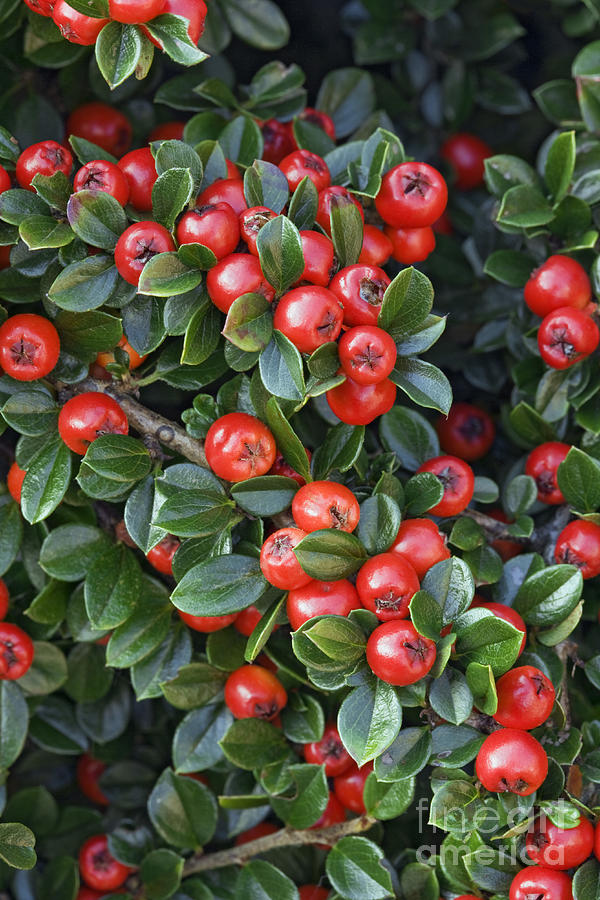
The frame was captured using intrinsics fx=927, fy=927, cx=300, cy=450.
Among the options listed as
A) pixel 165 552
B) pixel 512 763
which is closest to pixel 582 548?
pixel 512 763

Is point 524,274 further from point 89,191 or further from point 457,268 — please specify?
point 89,191

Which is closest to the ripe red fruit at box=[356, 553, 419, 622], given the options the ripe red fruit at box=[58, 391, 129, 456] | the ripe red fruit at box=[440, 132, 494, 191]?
Result: the ripe red fruit at box=[58, 391, 129, 456]

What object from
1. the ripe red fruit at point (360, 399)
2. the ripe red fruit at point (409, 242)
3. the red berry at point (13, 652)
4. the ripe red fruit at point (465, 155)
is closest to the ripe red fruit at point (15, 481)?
the red berry at point (13, 652)

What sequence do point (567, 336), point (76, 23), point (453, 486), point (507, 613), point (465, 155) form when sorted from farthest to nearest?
point (465, 155)
point (567, 336)
point (453, 486)
point (507, 613)
point (76, 23)

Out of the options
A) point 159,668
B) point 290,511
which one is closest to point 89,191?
point 290,511

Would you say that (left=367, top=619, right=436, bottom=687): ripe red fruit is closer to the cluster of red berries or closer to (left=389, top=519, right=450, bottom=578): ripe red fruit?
(left=389, top=519, right=450, bottom=578): ripe red fruit

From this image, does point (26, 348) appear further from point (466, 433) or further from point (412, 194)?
point (466, 433)
